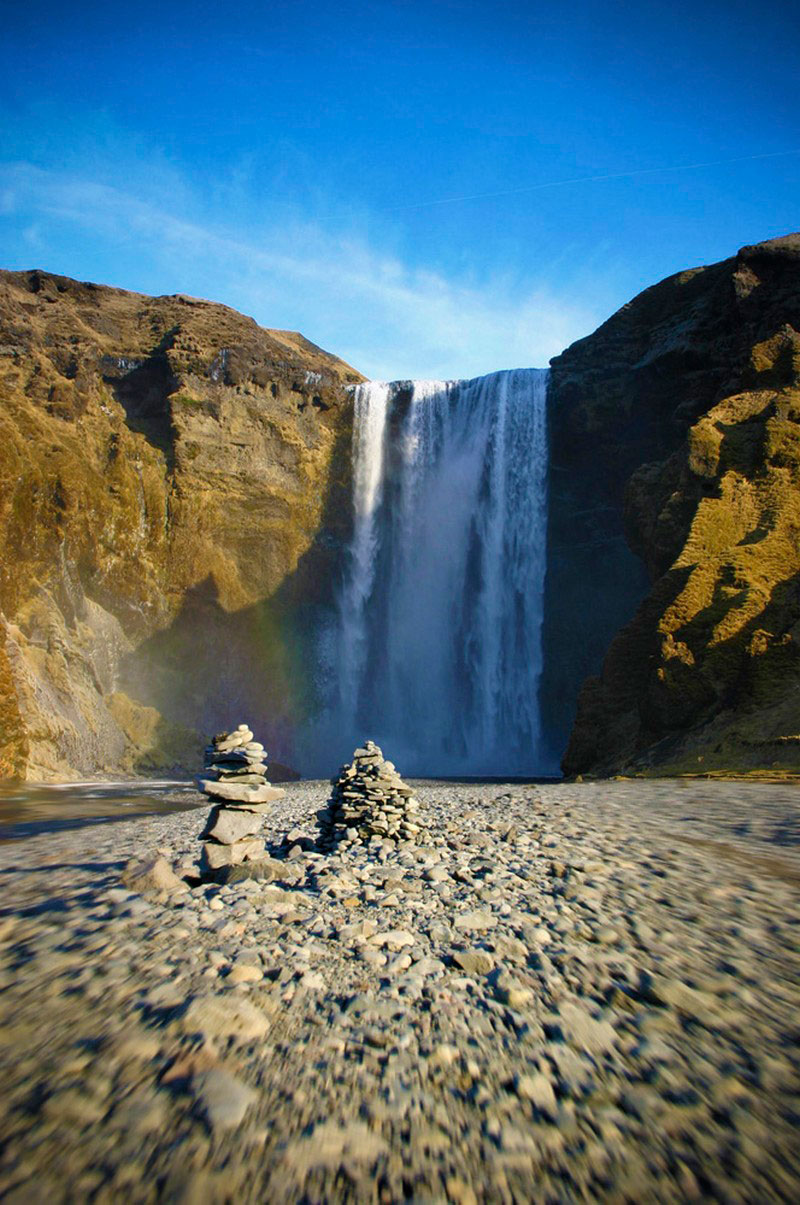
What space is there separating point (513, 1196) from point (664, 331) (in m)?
49.1

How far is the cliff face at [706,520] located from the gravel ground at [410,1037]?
12662 millimetres

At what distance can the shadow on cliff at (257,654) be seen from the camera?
42.8 m

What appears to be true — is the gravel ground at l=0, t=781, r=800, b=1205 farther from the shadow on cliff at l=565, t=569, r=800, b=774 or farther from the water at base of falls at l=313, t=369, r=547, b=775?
the water at base of falls at l=313, t=369, r=547, b=775

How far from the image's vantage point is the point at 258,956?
4016 millimetres

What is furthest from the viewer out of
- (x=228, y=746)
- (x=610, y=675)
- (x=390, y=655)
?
(x=390, y=655)

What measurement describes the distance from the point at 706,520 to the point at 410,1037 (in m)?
22.8

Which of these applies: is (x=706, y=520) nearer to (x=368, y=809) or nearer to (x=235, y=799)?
(x=368, y=809)

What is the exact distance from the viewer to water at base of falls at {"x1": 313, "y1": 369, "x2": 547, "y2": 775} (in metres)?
47.3

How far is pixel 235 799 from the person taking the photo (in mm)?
7633

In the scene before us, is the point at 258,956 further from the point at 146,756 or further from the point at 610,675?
the point at 146,756

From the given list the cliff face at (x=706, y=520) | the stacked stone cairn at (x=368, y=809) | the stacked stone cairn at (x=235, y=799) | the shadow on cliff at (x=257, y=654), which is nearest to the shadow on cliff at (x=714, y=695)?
the cliff face at (x=706, y=520)

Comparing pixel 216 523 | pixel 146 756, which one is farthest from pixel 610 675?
pixel 216 523

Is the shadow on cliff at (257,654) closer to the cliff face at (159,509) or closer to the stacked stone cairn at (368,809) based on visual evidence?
the cliff face at (159,509)

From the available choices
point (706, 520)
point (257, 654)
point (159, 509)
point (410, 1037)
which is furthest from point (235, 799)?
point (257, 654)
